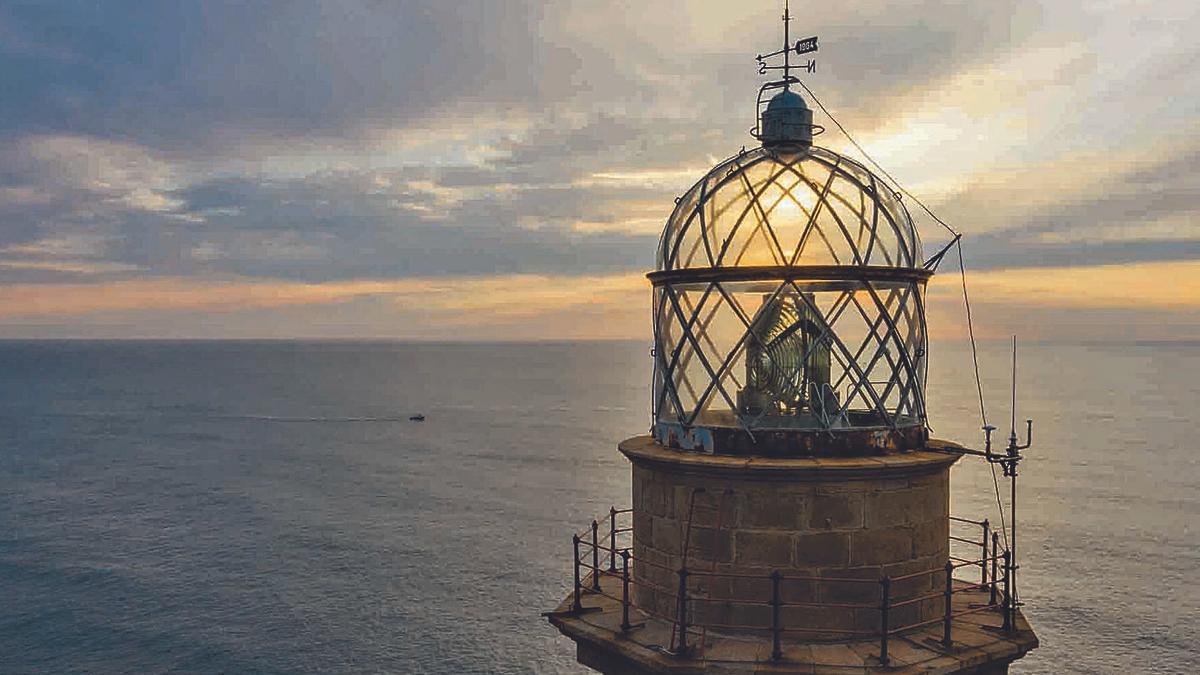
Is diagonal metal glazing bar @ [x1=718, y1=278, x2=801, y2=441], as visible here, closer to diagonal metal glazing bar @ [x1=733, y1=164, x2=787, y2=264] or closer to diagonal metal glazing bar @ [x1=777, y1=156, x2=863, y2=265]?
diagonal metal glazing bar @ [x1=733, y1=164, x2=787, y2=264]

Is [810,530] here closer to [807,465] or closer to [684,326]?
[807,465]

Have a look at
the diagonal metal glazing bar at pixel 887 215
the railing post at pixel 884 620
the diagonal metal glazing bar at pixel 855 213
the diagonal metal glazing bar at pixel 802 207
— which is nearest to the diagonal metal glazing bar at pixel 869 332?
the diagonal metal glazing bar at pixel 855 213

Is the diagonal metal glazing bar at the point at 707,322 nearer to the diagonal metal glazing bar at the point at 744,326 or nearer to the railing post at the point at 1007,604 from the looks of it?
the diagonal metal glazing bar at the point at 744,326

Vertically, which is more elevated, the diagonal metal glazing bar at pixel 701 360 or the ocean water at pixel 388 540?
the diagonal metal glazing bar at pixel 701 360

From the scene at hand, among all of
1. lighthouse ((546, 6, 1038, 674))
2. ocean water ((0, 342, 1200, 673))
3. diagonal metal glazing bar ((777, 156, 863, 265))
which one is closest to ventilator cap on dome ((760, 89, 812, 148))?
lighthouse ((546, 6, 1038, 674))

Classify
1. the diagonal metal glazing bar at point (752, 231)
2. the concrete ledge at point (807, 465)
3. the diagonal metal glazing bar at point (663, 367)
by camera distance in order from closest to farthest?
the concrete ledge at point (807, 465) < the diagonal metal glazing bar at point (752, 231) < the diagonal metal glazing bar at point (663, 367)

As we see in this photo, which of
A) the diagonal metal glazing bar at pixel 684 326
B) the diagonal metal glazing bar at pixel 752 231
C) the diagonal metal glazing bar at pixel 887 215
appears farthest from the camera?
the diagonal metal glazing bar at pixel 887 215
